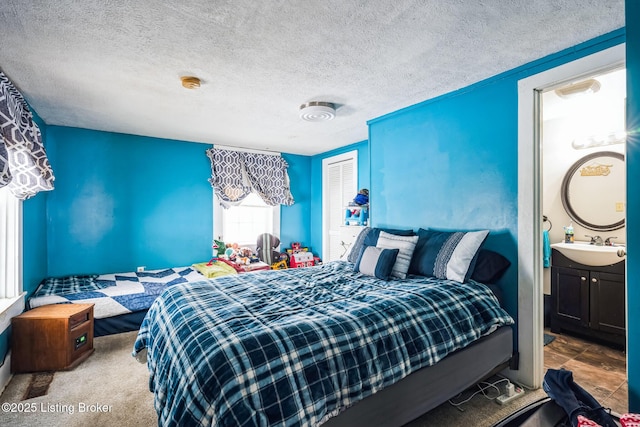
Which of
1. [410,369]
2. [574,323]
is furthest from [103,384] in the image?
[574,323]

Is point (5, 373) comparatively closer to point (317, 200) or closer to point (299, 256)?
point (299, 256)

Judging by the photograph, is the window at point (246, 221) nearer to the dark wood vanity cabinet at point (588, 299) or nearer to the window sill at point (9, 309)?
the window sill at point (9, 309)

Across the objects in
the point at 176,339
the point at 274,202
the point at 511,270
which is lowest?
the point at 176,339

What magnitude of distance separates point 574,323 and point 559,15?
2.89 metres

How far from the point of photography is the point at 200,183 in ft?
15.6

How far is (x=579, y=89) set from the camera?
2766 mm

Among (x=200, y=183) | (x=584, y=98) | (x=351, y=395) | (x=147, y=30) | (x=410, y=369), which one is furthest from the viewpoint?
(x=200, y=183)

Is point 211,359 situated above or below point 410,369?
above

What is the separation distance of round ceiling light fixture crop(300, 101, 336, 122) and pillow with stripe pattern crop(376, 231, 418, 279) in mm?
1364

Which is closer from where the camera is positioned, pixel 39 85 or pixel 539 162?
pixel 539 162

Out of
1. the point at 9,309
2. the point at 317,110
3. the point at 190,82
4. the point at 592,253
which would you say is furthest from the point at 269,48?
the point at 592,253

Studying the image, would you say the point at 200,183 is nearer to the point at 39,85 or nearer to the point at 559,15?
the point at 39,85

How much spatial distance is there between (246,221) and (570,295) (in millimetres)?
4410

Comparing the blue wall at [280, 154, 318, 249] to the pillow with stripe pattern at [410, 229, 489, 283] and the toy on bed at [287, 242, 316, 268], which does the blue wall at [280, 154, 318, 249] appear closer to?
the toy on bed at [287, 242, 316, 268]
